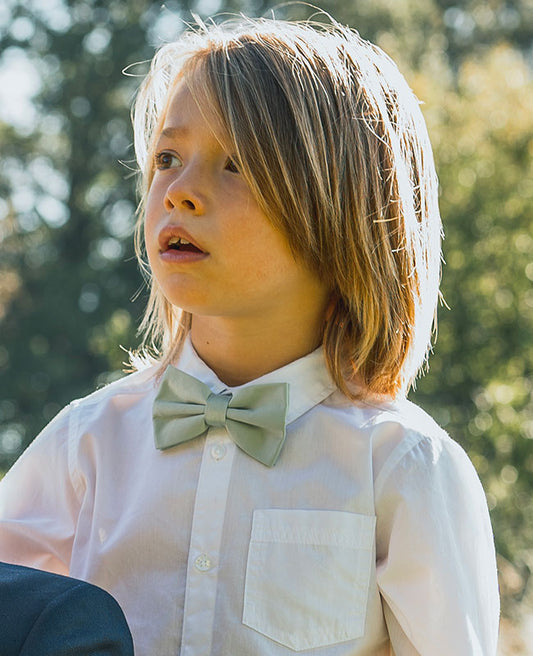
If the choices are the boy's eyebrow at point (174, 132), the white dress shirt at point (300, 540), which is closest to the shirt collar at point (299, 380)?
A: the white dress shirt at point (300, 540)

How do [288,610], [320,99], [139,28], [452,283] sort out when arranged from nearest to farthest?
[288,610]
[320,99]
[452,283]
[139,28]

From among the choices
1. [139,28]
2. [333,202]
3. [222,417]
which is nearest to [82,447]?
[222,417]

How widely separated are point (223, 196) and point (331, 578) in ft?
1.92

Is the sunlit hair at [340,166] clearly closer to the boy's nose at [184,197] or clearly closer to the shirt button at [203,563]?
the boy's nose at [184,197]

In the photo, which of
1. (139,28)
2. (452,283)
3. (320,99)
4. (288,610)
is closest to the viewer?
(288,610)

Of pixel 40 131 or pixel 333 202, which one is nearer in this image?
pixel 333 202

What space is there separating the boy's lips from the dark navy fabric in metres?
0.50

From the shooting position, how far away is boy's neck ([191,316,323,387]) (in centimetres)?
165

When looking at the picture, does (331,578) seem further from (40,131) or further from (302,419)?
(40,131)

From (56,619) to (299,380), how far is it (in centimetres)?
59

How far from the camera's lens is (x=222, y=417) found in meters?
1.58

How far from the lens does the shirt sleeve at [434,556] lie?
→ 57.1 inches

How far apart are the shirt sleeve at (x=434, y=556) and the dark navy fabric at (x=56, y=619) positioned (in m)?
0.43

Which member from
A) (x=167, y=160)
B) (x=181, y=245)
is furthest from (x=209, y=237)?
(x=167, y=160)
